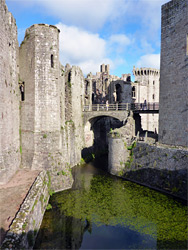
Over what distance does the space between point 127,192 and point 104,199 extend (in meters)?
1.90

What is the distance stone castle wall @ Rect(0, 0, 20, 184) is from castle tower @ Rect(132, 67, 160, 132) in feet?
75.9

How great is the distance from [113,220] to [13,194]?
514cm

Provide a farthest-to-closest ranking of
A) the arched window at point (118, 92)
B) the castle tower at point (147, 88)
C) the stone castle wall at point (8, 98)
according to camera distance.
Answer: the castle tower at point (147, 88), the arched window at point (118, 92), the stone castle wall at point (8, 98)

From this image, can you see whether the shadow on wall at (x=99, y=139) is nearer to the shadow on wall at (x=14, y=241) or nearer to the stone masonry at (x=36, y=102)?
the stone masonry at (x=36, y=102)

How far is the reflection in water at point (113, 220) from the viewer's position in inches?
338

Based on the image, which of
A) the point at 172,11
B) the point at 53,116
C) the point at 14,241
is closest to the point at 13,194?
the point at 14,241

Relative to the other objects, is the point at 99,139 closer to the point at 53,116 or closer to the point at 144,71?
the point at 53,116

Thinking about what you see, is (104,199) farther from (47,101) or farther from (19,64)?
(19,64)

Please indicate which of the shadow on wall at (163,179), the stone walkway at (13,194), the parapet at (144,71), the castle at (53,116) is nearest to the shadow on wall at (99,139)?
the castle at (53,116)

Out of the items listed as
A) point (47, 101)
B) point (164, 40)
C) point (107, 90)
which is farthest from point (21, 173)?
point (107, 90)

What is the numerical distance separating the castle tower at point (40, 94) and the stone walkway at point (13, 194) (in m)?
1.23

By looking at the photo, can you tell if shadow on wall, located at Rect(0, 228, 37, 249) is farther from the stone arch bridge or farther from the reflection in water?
the stone arch bridge

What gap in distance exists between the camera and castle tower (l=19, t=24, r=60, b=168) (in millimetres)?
13469

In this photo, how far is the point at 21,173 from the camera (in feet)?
42.4
